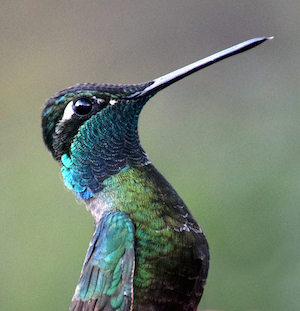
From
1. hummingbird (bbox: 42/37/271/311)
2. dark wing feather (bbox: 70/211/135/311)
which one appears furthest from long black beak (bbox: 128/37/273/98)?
dark wing feather (bbox: 70/211/135/311)

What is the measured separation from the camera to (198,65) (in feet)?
2.32

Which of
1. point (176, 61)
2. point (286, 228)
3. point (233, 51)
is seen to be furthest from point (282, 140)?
point (233, 51)

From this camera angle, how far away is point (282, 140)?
1751 mm

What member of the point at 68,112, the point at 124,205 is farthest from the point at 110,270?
the point at 68,112

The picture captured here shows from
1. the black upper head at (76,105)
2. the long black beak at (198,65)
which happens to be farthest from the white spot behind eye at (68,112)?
the long black beak at (198,65)

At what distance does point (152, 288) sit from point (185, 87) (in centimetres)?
122

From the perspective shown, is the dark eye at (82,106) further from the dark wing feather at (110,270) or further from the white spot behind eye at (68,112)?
the dark wing feather at (110,270)

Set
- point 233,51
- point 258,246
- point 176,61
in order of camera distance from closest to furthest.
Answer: point 233,51 → point 258,246 → point 176,61

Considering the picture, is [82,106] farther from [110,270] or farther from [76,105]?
[110,270]

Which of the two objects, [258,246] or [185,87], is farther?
[185,87]

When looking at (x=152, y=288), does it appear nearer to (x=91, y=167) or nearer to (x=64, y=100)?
(x=91, y=167)

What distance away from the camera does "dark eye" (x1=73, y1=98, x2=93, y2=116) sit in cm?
77

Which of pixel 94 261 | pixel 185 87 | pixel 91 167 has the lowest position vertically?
pixel 94 261

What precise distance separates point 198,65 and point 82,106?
0.21 metres
